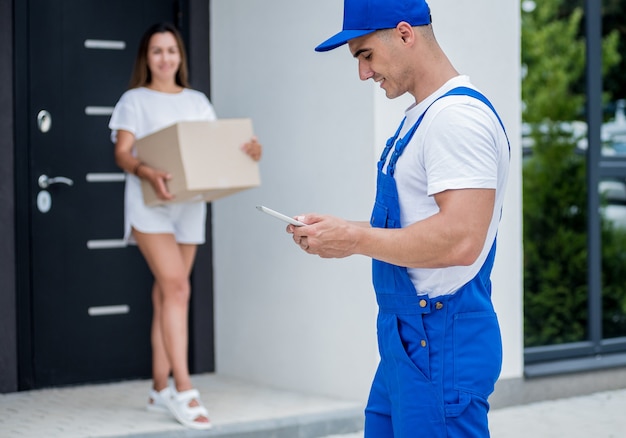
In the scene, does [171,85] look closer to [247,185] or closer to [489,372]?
[247,185]

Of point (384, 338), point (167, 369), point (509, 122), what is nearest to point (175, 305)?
point (167, 369)

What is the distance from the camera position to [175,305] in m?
5.23

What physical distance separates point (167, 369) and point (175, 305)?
0.38 meters

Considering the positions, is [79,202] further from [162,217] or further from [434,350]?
[434,350]

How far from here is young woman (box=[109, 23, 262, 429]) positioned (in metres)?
5.20

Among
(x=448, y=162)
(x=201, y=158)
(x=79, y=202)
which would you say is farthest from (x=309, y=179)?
(x=448, y=162)

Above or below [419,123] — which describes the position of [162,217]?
below

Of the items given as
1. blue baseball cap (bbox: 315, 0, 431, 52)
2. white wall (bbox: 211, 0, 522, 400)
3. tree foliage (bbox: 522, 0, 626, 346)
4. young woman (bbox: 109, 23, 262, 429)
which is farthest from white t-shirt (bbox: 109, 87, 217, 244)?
blue baseball cap (bbox: 315, 0, 431, 52)

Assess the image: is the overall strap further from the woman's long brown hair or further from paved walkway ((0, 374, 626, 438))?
the woman's long brown hair

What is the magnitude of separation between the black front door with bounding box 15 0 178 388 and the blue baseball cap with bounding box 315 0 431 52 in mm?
3911

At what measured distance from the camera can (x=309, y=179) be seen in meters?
5.91

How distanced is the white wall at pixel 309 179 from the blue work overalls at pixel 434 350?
10.0 feet

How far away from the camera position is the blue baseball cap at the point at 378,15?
237cm

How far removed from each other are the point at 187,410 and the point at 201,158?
3.92 ft
